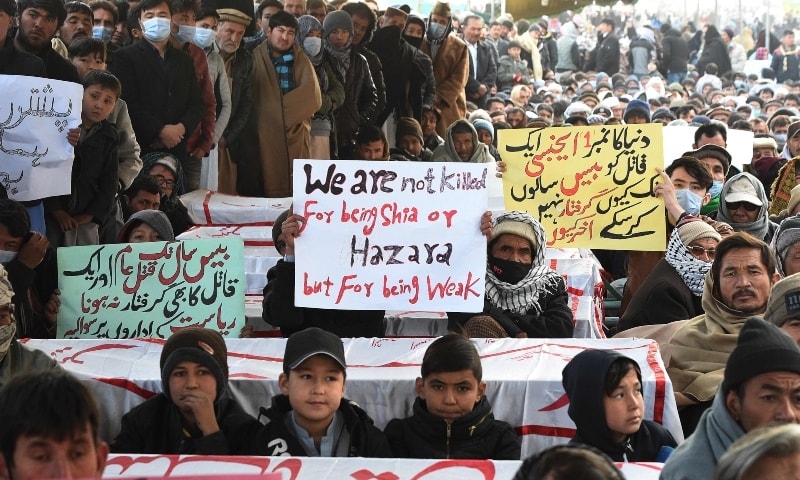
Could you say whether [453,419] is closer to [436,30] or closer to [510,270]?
[510,270]

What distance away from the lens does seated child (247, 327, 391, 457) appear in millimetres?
4359

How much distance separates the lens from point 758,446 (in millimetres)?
2631

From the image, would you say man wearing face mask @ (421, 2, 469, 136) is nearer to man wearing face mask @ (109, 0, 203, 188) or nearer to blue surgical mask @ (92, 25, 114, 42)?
blue surgical mask @ (92, 25, 114, 42)

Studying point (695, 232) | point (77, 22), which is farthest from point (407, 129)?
point (695, 232)

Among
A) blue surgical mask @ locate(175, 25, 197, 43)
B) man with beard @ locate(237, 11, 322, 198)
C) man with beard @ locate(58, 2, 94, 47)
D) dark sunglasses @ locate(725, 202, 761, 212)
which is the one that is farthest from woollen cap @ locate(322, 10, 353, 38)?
dark sunglasses @ locate(725, 202, 761, 212)

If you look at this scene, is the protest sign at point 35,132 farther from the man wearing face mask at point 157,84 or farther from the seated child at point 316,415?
the seated child at point 316,415

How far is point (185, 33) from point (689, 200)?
382 cm

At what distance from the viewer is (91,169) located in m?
7.48

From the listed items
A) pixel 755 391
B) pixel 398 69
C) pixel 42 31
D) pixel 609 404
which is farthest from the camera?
pixel 398 69

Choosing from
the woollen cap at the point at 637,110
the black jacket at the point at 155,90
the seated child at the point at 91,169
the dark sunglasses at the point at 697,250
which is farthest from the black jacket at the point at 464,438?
the woollen cap at the point at 637,110

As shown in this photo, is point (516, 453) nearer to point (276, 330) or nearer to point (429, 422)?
point (429, 422)

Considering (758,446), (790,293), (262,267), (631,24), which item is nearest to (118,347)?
(262,267)

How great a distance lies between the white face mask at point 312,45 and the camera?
10.6 metres

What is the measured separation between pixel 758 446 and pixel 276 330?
12.8 feet
